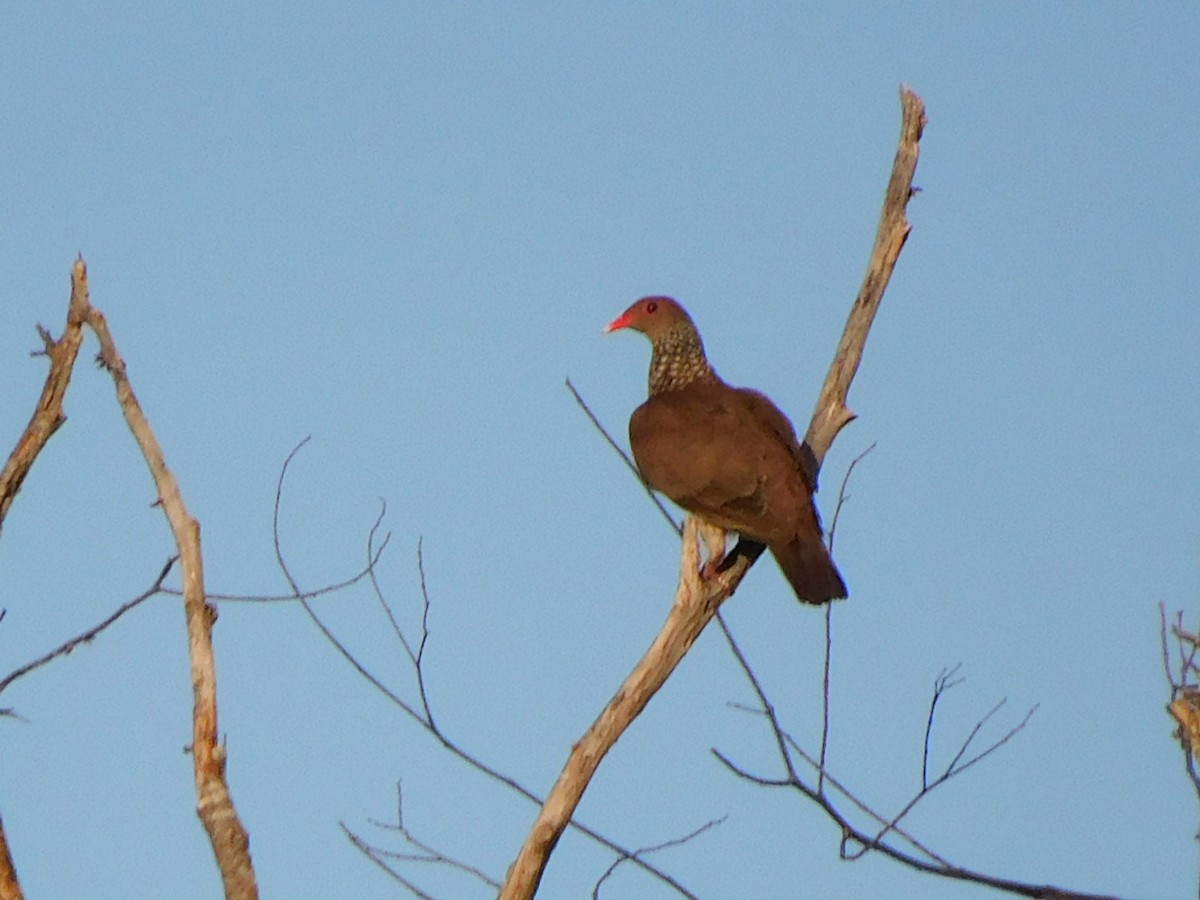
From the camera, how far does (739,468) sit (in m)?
6.18

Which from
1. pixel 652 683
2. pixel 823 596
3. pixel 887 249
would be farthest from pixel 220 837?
pixel 887 249

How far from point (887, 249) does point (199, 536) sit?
2428 mm

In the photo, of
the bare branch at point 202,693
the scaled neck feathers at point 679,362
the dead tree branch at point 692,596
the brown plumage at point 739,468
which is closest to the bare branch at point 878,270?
the dead tree branch at point 692,596

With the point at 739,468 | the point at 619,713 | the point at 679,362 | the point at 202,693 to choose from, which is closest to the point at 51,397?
the point at 202,693

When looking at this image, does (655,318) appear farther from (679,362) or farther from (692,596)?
(692,596)

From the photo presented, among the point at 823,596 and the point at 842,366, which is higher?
the point at 842,366

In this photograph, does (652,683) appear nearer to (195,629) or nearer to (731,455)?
(195,629)

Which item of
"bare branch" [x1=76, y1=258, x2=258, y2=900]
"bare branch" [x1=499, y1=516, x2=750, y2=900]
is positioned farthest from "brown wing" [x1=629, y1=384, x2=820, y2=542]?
"bare branch" [x1=76, y1=258, x2=258, y2=900]

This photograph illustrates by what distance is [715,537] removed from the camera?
628 cm

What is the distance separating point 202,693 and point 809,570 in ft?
7.44

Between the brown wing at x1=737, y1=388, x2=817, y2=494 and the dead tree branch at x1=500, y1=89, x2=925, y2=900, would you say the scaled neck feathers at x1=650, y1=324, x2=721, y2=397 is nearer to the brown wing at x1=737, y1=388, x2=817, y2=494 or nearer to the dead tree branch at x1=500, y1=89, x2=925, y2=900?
the brown wing at x1=737, y1=388, x2=817, y2=494

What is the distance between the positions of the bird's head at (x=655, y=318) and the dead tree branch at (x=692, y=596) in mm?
1531

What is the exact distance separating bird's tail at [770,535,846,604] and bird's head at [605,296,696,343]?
5.51 ft

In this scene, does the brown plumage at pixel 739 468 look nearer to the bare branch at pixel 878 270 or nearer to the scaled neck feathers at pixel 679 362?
the scaled neck feathers at pixel 679 362
